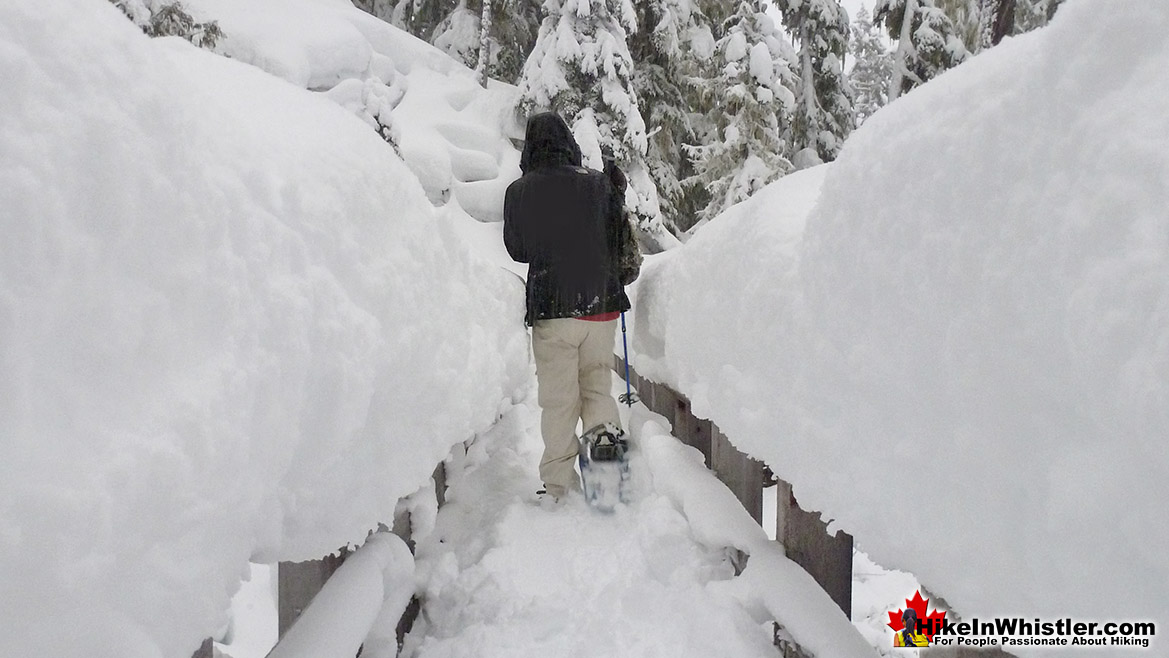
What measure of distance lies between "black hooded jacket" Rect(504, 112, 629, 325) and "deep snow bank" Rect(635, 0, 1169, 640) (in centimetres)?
228

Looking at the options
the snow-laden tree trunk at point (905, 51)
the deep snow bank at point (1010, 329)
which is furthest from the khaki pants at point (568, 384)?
the snow-laden tree trunk at point (905, 51)

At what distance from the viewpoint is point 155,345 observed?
3.59ft

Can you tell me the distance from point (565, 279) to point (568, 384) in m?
0.62

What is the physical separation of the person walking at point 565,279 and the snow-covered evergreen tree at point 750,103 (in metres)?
10.2

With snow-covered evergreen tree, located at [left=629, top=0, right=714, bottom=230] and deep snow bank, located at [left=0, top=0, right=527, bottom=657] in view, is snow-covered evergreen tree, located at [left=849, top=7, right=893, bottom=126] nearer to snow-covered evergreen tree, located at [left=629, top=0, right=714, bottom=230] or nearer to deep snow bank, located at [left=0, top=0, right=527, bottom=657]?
snow-covered evergreen tree, located at [left=629, top=0, right=714, bottom=230]

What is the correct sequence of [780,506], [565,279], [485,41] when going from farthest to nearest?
[485,41], [565,279], [780,506]

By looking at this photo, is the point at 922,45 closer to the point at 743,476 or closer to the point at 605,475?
the point at 605,475

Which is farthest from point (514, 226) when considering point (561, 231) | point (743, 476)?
point (743, 476)

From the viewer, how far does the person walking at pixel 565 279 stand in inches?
162

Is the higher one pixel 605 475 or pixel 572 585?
pixel 605 475

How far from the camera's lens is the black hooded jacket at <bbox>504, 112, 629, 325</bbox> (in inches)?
162

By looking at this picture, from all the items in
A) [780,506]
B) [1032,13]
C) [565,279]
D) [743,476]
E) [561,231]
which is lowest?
[780,506]

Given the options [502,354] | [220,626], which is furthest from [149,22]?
[220,626]

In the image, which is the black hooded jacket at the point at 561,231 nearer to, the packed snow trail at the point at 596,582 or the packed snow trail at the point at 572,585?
the packed snow trail at the point at 596,582
